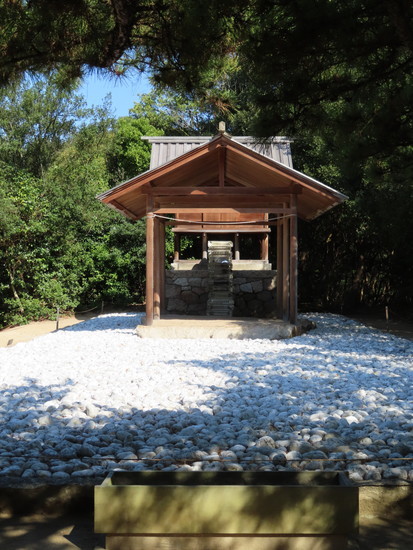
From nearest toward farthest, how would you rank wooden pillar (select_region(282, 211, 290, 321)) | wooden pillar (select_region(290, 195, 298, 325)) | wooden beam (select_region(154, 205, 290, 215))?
1. wooden pillar (select_region(290, 195, 298, 325))
2. wooden beam (select_region(154, 205, 290, 215))
3. wooden pillar (select_region(282, 211, 290, 321))

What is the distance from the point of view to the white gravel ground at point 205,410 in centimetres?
345

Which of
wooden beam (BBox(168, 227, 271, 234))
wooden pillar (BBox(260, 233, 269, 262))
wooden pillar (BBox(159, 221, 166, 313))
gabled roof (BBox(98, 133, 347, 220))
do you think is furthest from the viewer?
wooden pillar (BBox(260, 233, 269, 262))

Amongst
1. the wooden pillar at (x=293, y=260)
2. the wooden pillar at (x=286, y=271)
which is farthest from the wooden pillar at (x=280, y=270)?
the wooden pillar at (x=293, y=260)

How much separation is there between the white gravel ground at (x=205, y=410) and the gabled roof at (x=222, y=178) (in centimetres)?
319

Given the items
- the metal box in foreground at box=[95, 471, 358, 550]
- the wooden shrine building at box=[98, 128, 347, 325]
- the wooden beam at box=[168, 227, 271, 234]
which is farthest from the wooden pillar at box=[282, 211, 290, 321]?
the metal box in foreground at box=[95, 471, 358, 550]

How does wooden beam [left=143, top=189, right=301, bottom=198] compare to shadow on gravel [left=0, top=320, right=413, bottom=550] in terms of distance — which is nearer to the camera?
shadow on gravel [left=0, top=320, right=413, bottom=550]

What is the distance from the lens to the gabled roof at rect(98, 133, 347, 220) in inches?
400

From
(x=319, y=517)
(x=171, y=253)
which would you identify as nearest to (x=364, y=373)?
(x=319, y=517)

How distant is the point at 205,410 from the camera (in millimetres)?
4770

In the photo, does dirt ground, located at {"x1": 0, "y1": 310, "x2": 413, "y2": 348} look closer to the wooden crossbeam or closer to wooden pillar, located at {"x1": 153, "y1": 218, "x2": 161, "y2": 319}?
wooden pillar, located at {"x1": 153, "y1": 218, "x2": 161, "y2": 319}

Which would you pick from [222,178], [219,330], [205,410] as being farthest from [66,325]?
[205,410]

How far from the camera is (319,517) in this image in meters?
2.29

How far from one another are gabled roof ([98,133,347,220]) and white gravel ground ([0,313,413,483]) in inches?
125

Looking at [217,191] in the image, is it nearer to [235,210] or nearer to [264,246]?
[235,210]
